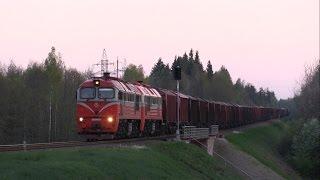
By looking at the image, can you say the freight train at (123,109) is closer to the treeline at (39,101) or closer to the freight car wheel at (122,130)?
the freight car wheel at (122,130)

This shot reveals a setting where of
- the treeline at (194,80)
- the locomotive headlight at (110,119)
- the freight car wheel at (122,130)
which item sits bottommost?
the freight car wheel at (122,130)

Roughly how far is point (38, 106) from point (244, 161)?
3066 centimetres

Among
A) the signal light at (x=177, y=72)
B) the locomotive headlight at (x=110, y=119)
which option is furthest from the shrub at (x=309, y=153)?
the locomotive headlight at (x=110, y=119)

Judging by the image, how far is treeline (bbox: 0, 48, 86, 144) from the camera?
64.9m

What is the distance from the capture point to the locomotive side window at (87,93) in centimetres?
3219

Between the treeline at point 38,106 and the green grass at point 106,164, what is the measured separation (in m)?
34.2

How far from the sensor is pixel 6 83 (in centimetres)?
6912

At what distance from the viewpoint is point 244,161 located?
158 feet

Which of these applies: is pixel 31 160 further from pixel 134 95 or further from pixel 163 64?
pixel 163 64

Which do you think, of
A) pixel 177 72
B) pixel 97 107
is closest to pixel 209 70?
pixel 177 72

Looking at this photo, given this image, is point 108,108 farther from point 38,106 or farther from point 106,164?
point 38,106

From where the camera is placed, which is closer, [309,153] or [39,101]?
[309,153]

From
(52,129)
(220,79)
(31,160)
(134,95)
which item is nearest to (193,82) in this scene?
(220,79)

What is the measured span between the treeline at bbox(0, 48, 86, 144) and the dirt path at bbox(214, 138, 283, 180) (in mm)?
22515
